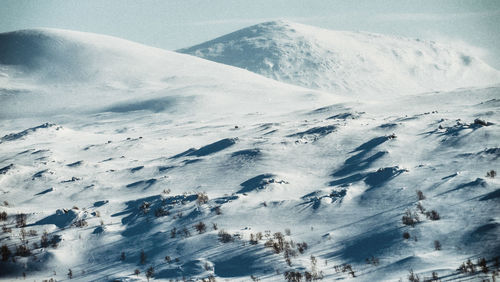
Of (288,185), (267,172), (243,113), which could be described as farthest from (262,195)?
(243,113)

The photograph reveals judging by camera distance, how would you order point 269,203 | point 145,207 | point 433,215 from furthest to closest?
point 145,207 < point 269,203 < point 433,215

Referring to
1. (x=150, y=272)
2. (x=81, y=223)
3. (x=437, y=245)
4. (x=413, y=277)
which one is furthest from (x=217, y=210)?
(x=413, y=277)

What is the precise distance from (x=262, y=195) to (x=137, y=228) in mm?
2712

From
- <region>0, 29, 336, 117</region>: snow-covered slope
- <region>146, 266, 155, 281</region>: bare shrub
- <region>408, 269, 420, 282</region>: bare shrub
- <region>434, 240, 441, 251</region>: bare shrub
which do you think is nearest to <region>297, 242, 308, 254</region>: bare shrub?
<region>408, 269, 420, 282</region>: bare shrub

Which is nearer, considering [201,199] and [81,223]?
[81,223]

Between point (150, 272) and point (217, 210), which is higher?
point (217, 210)

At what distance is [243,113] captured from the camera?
27.5 metres

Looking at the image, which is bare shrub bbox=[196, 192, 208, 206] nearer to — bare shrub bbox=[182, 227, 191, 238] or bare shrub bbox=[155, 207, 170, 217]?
bare shrub bbox=[155, 207, 170, 217]

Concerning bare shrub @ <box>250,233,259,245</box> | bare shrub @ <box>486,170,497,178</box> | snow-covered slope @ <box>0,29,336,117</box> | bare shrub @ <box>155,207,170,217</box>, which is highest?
snow-covered slope @ <box>0,29,336,117</box>

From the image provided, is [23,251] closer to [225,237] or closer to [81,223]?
[81,223]

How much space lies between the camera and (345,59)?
92.6 meters

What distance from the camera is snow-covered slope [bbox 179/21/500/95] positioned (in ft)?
277

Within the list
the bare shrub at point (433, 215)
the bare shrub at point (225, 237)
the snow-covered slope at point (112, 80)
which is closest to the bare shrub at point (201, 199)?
the bare shrub at point (225, 237)

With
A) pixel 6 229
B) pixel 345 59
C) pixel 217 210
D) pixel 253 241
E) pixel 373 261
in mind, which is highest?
pixel 345 59
